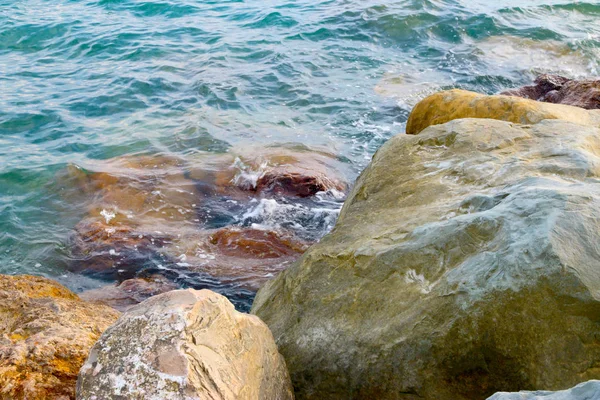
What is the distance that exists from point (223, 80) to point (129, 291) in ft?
21.6

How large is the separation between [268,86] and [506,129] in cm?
723

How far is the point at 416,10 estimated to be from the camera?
14.6 meters

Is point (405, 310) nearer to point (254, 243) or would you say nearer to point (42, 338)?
point (42, 338)

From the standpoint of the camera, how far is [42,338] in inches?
118

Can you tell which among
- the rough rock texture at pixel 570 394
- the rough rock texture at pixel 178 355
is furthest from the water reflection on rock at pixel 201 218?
the rough rock texture at pixel 570 394

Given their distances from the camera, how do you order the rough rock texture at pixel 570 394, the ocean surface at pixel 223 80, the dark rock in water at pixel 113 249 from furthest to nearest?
the ocean surface at pixel 223 80 → the dark rock in water at pixel 113 249 → the rough rock texture at pixel 570 394

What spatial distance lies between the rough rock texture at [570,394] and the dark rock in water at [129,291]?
419cm

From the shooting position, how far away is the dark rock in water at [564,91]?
7824mm

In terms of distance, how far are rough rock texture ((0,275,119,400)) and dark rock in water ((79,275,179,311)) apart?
60.8 inches

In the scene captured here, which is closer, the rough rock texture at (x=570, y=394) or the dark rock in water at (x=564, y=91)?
the rough rock texture at (x=570, y=394)

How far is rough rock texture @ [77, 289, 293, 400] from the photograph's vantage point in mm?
2309

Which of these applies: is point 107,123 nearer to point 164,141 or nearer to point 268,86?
point 164,141

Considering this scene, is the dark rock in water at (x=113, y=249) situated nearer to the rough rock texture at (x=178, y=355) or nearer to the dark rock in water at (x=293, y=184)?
the dark rock in water at (x=293, y=184)

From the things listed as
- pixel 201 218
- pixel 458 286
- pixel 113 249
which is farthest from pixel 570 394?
pixel 201 218
